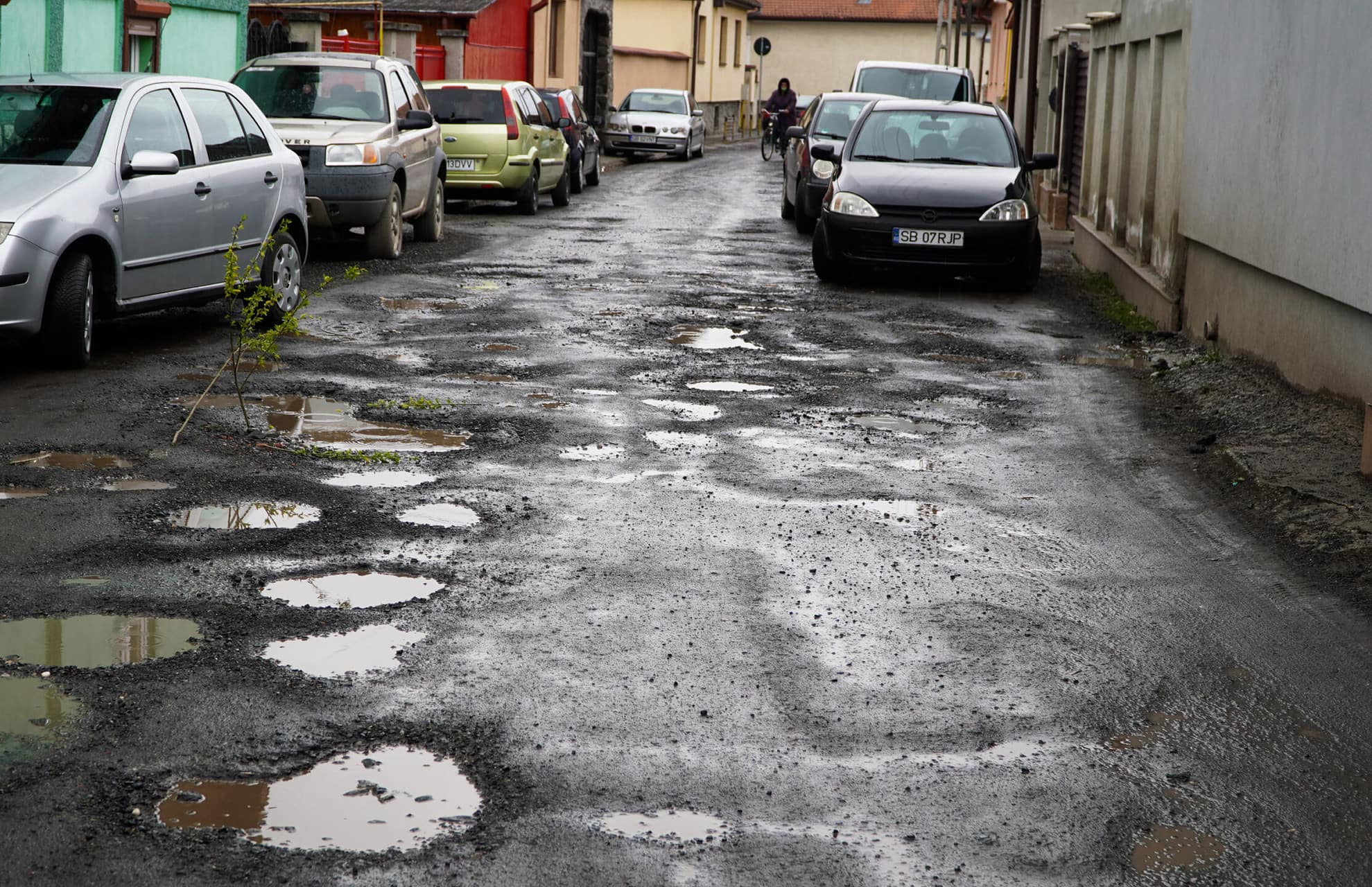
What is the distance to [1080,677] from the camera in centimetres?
486

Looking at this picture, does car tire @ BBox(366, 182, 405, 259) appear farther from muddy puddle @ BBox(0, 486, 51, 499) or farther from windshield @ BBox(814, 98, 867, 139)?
muddy puddle @ BBox(0, 486, 51, 499)

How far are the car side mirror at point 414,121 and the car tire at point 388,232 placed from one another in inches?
23.4

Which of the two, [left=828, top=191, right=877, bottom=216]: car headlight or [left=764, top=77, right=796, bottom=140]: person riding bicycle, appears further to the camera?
[left=764, top=77, right=796, bottom=140]: person riding bicycle

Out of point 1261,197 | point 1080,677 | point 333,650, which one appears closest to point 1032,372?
point 1261,197

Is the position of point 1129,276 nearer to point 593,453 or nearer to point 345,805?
point 593,453

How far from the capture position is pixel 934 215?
48.6 feet

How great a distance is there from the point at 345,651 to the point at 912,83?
73.2 feet

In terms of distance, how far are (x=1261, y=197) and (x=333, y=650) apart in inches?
296

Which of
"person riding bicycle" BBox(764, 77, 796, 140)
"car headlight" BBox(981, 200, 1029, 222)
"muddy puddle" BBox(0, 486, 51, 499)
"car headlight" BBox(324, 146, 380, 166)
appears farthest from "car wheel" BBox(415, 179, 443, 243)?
"person riding bicycle" BBox(764, 77, 796, 140)

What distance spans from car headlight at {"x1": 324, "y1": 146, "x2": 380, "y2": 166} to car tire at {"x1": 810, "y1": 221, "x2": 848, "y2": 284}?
4273mm

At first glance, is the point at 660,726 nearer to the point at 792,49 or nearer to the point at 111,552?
the point at 111,552

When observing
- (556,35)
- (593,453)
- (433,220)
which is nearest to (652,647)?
(593,453)

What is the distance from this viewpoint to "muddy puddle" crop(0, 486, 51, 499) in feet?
21.3

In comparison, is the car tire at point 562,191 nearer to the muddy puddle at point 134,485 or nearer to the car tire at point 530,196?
the car tire at point 530,196
